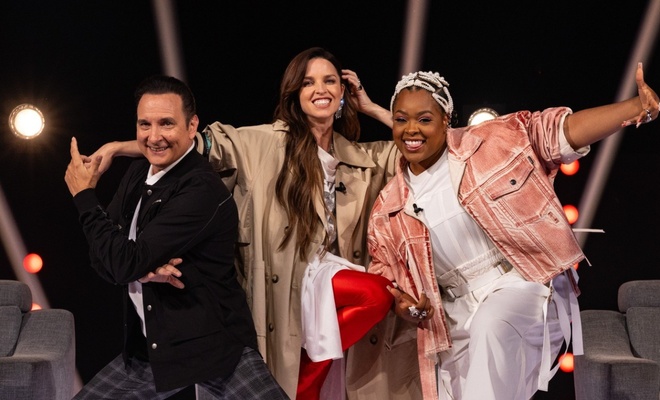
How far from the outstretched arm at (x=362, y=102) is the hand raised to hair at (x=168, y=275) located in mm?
1610

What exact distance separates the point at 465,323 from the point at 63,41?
8.92 ft

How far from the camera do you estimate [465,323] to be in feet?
12.7

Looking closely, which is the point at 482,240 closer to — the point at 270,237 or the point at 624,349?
the point at 270,237

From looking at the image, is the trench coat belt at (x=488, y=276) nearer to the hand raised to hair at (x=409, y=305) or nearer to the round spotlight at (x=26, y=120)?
the hand raised to hair at (x=409, y=305)

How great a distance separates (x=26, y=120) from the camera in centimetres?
509

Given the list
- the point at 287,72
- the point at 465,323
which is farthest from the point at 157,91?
the point at 465,323

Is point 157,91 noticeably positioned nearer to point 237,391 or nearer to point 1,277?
Answer: point 237,391

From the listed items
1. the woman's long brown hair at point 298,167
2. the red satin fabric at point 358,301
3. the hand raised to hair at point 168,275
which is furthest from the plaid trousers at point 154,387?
the woman's long brown hair at point 298,167

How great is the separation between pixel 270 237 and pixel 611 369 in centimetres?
168

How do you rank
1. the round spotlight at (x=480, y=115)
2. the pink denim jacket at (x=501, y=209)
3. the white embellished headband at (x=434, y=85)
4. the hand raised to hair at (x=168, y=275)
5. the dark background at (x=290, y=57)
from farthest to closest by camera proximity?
the dark background at (x=290, y=57)
the round spotlight at (x=480, y=115)
the white embellished headband at (x=434, y=85)
the pink denim jacket at (x=501, y=209)
the hand raised to hair at (x=168, y=275)

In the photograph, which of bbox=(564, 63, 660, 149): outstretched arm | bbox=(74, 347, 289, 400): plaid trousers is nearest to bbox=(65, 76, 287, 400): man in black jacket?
bbox=(74, 347, 289, 400): plaid trousers

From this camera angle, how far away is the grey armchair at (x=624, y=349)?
4363 millimetres

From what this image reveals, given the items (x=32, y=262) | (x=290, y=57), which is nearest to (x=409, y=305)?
(x=290, y=57)

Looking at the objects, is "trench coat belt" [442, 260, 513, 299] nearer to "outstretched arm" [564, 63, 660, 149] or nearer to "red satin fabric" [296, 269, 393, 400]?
"red satin fabric" [296, 269, 393, 400]
